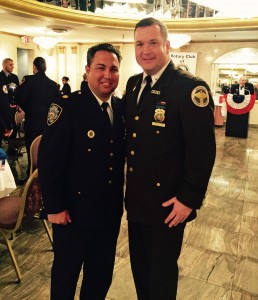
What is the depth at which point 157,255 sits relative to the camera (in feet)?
5.18

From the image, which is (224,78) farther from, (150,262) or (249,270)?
(150,262)

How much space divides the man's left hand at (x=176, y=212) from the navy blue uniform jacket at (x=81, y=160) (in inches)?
11.7

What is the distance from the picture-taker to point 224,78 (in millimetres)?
11047

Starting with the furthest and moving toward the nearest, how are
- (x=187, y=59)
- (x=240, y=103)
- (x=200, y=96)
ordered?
(x=187, y=59) → (x=240, y=103) → (x=200, y=96)

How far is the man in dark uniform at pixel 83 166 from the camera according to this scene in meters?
1.43

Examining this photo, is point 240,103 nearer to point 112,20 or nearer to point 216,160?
point 216,160

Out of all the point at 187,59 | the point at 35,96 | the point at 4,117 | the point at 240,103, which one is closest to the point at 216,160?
the point at 240,103

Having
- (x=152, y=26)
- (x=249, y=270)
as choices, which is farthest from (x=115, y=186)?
(x=249, y=270)

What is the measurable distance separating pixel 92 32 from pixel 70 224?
9.08 metres

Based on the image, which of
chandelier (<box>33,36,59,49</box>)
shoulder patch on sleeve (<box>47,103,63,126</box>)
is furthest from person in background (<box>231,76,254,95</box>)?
shoulder patch on sleeve (<box>47,103,63,126</box>)

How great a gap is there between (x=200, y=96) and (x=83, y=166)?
62 cm

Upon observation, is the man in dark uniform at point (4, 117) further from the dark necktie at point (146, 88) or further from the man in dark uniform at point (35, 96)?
the dark necktie at point (146, 88)

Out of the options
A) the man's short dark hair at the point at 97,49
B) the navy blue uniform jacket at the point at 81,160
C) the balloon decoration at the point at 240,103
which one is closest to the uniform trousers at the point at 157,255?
the navy blue uniform jacket at the point at 81,160

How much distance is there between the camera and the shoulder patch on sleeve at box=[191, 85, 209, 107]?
138cm
